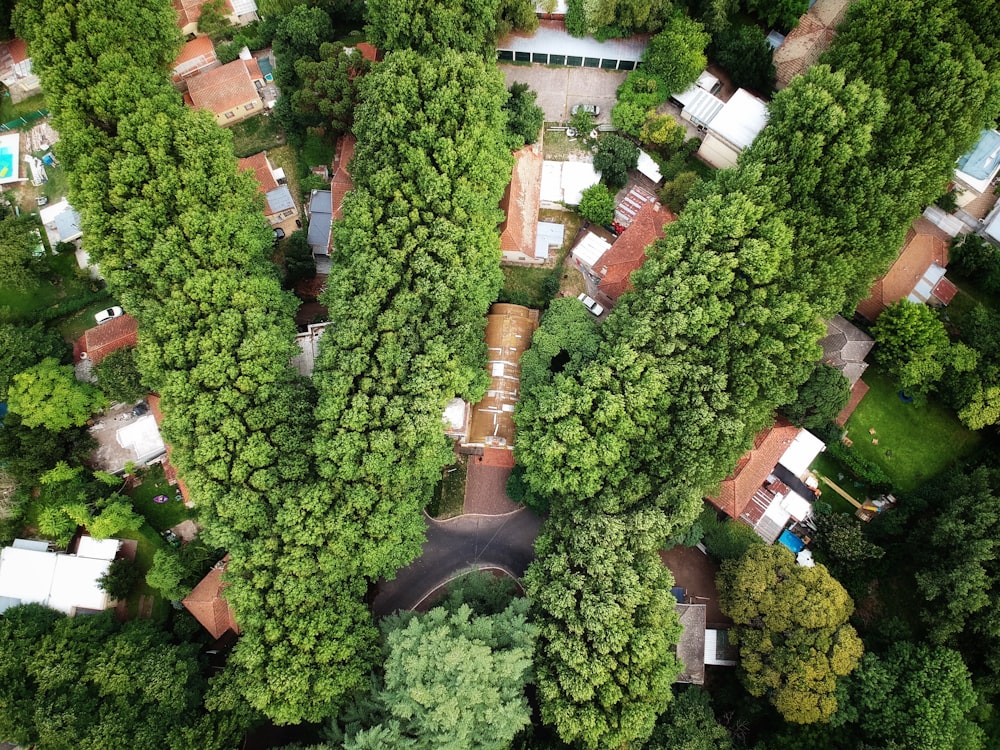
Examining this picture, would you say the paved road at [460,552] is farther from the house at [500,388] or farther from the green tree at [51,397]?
the green tree at [51,397]

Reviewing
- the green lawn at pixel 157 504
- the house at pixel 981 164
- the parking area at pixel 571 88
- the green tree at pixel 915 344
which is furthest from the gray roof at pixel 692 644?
the parking area at pixel 571 88

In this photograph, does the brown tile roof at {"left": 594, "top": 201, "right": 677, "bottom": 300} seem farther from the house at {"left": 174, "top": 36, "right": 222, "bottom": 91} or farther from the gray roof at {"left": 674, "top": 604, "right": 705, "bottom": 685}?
the house at {"left": 174, "top": 36, "right": 222, "bottom": 91}

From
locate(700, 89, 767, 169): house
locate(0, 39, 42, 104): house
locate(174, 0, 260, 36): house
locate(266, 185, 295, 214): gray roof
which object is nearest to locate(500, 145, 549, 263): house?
locate(700, 89, 767, 169): house

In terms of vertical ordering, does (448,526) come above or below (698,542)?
below

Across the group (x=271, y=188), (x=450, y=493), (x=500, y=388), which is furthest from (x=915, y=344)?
(x=271, y=188)

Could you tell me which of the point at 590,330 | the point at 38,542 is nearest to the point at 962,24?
the point at 590,330

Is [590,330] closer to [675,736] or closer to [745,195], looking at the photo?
[745,195]

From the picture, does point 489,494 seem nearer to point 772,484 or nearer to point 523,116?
point 772,484
